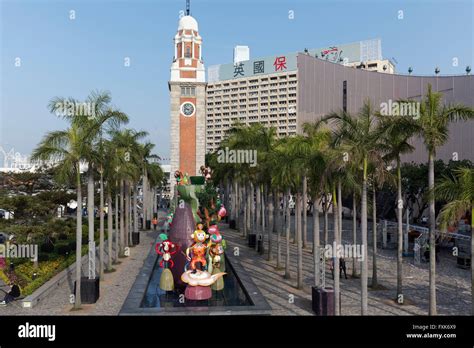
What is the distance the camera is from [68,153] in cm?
1475

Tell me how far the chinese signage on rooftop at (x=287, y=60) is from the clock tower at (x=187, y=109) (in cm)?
4791

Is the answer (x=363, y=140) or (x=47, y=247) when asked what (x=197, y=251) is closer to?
(x=363, y=140)

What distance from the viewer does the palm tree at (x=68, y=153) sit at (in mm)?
14508

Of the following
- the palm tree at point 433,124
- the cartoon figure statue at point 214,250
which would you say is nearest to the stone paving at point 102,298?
the cartoon figure statue at point 214,250

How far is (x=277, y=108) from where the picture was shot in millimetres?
104875

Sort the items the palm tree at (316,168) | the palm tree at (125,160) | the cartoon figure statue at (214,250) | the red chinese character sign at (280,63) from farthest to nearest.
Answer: the red chinese character sign at (280,63) < the palm tree at (125,160) < the cartoon figure statue at (214,250) < the palm tree at (316,168)

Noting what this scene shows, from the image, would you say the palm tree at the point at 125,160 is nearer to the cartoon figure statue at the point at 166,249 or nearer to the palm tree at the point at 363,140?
the cartoon figure statue at the point at 166,249

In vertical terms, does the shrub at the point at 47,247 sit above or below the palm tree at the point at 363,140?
below

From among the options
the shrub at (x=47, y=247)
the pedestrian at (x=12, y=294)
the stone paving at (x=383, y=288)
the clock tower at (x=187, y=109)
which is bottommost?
the stone paving at (x=383, y=288)

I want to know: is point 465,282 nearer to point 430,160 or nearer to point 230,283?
point 430,160

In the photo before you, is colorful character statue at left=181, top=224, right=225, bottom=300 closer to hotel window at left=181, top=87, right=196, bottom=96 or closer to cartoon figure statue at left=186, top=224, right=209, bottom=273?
cartoon figure statue at left=186, top=224, right=209, bottom=273
